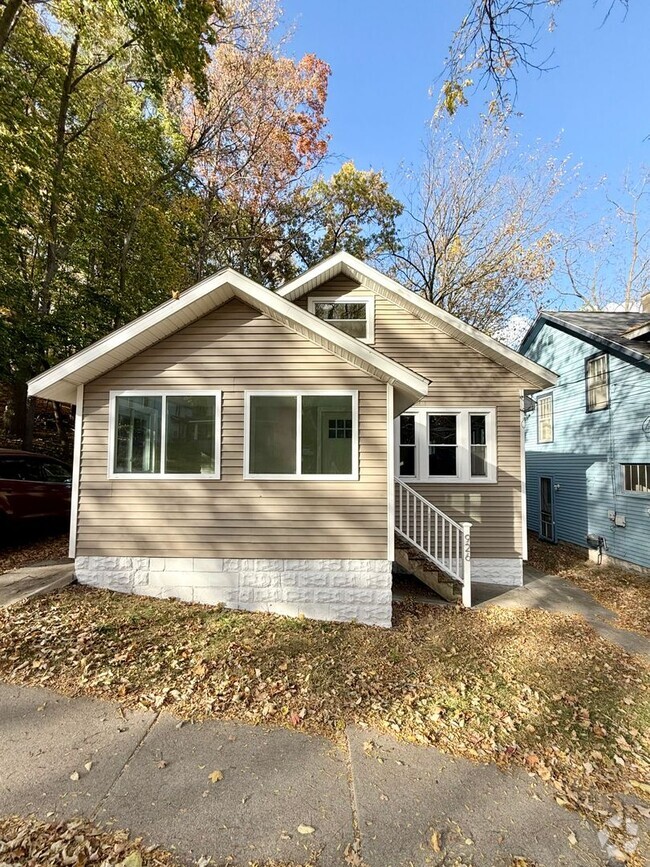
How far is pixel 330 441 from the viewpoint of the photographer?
20.4ft

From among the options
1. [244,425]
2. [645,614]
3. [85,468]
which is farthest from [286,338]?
[645,614]

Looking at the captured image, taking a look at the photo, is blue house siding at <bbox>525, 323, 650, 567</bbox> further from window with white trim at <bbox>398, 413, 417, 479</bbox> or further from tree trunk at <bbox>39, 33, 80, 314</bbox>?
tree trunk at <bbox>39, 33, 80, 314</bbox>

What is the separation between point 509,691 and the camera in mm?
4375

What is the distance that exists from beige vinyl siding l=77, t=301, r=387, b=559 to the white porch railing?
4.97 feet

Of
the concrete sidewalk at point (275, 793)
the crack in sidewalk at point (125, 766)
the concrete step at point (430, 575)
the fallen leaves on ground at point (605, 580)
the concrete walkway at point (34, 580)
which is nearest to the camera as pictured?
the concrete sidewalk at point (275, 793)

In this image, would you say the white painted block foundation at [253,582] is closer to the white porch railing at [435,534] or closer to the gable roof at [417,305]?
the white porch railing at [435,534]

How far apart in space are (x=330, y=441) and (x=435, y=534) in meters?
2.76

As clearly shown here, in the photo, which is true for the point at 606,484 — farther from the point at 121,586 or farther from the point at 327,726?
the point at 121,586

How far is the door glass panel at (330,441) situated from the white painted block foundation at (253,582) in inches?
54.6

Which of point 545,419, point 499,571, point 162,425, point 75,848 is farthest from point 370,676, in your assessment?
point 545,419

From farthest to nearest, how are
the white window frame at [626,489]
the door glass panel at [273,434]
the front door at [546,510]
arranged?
the front door at [546,510], the white window frame at [626,489], the door glass panel at [273,434]

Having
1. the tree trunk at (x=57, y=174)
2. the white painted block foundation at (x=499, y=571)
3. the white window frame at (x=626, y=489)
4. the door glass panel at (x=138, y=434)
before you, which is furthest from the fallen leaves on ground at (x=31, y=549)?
the white window frame at (x=626, y=489)

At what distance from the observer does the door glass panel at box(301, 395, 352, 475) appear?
6188mm

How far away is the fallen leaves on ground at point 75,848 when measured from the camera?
91.5 inches
